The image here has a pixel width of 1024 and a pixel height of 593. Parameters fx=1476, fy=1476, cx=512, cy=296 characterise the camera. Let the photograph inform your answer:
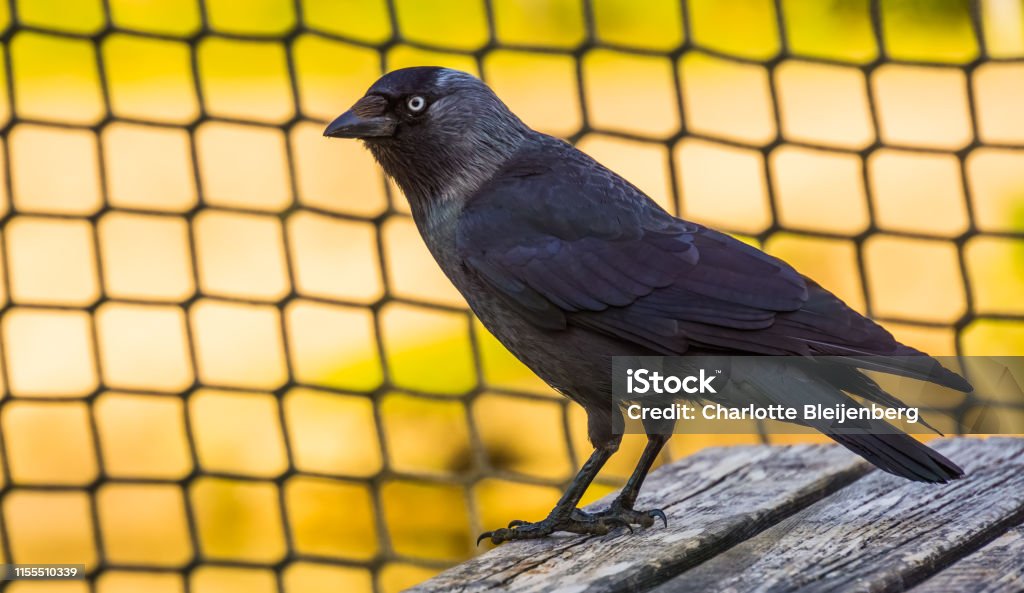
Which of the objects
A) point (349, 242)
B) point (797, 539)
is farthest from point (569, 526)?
point (349, 242)

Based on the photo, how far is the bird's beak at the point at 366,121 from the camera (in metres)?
2.70

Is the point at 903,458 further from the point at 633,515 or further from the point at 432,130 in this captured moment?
the point at 432,130

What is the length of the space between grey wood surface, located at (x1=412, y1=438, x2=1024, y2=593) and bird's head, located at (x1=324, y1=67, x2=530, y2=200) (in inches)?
26.6

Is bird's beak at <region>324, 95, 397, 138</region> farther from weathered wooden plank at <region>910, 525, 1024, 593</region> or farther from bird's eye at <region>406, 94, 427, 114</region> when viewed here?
weathered wooden plank at <region>910, 525, 1024, 593</region>

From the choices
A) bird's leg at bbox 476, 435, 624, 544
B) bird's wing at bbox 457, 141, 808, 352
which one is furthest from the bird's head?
bird's leg at bbox 476, 435, 624, 544

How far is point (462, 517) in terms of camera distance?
16.9 feet

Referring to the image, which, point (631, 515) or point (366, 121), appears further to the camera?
point (366, 121)

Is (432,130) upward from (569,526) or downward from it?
upward

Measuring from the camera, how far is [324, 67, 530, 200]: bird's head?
274 centimetres

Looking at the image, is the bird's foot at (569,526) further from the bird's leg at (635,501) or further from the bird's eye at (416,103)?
the bird's eye at (416,103)

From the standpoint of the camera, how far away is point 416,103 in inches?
110

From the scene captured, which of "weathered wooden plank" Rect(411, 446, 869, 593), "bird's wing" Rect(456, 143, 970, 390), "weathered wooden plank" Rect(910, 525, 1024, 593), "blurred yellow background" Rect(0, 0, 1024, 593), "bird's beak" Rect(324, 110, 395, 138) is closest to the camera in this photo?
"weathered wooden plank" Rect(910, 525, 1024, 593)

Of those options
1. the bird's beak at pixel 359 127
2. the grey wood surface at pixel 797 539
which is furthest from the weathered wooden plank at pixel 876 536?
the bird's beak at pixel 359 127

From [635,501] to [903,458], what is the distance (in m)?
0.55
